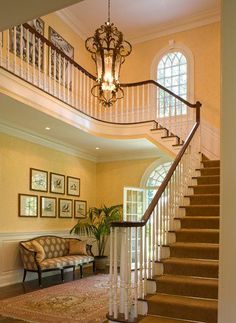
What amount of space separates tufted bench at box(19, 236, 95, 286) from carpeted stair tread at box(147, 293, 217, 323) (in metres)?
3.12

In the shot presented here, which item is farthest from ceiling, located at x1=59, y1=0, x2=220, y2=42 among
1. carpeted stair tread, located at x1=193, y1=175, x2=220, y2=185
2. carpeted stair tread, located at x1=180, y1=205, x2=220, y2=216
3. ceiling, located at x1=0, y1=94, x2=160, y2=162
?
carpeted stair tread, located at x1=180, y1=205, x2=220, y2=216

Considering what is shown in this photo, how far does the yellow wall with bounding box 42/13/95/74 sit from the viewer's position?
27.2 feet

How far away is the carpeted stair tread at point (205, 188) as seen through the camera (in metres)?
5.57

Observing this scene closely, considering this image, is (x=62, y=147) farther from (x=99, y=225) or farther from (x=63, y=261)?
(x=63, y=261)

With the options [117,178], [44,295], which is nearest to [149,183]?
[117,178]

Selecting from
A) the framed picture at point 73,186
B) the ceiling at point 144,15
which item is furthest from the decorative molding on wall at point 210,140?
the framed picture at point 73,186

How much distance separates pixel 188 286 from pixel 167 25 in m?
7.49

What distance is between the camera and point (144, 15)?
348 inches

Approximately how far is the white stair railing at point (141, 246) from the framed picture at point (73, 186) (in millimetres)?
3828

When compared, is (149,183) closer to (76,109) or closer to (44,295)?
(76,109)

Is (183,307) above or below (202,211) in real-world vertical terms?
below

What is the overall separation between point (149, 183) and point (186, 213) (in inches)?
151

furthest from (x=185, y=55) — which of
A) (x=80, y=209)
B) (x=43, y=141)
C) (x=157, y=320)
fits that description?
(x=157, y=320)

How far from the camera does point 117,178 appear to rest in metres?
9.39
